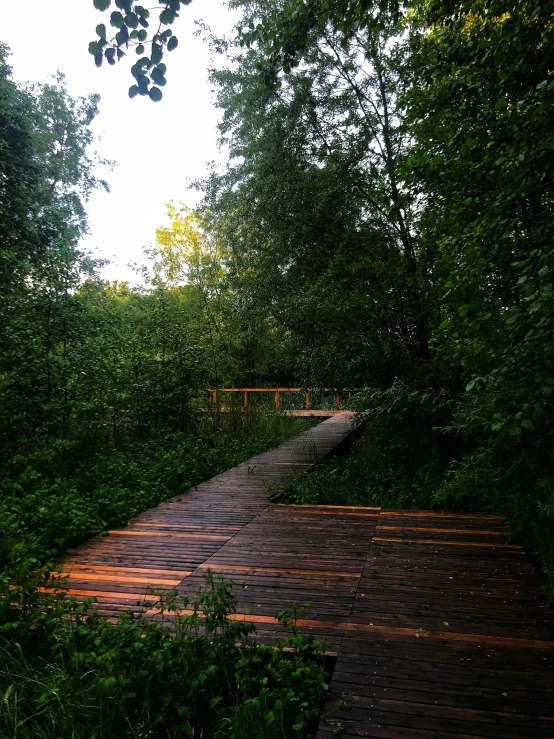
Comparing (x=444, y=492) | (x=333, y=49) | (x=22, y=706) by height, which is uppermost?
(x=333, y=49)

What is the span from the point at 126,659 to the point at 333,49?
7019 millimetres

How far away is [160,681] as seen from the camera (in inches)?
75.4

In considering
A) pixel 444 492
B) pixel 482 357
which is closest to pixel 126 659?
pixel 482 357

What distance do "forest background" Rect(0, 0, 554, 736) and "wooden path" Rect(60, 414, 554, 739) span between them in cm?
38

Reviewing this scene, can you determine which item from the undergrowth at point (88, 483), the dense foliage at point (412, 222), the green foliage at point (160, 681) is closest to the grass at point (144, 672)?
the green foliage at point (160, 681)

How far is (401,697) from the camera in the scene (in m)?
1.80

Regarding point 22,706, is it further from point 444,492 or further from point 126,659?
point 444,492

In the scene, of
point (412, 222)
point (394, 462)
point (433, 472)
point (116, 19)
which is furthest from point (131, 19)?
point (394, 462)

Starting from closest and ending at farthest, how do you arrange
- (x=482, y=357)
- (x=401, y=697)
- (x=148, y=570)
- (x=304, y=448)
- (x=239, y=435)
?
(x=401, y=697) → (x=482, y=357) → (x=148, y=570) → (x=304, y=448) → (x=239, y=435)

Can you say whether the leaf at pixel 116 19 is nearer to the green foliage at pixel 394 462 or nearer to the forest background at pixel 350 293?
the forest background at pixel 350 293

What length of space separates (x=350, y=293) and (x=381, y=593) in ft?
12.2

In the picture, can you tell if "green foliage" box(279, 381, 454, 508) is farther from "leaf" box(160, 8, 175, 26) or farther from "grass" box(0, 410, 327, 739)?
"leaf" box(160, 8, 175, 26)

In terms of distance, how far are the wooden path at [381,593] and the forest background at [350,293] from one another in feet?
1.24

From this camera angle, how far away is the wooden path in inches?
68.9
